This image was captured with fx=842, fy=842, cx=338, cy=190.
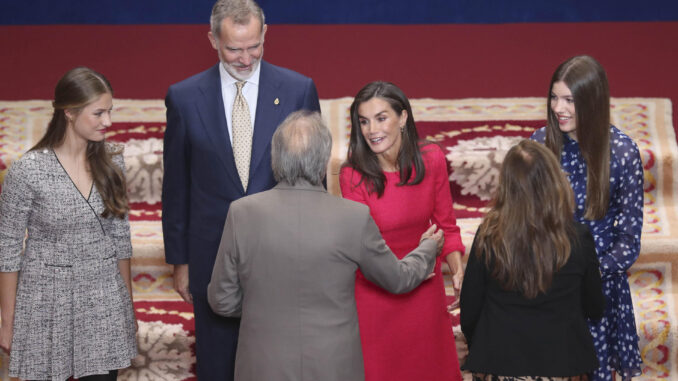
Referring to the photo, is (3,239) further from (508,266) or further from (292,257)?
(508,266)

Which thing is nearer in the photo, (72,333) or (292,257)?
(292,257)

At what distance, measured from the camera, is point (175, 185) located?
2949 mm

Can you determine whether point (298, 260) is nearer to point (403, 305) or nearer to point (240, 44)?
point (403, 305)

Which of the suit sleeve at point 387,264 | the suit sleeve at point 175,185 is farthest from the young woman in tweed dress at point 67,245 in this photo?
the suit sleeve at point 387,264

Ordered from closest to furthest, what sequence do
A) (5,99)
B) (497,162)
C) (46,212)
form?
(46,212) < (497,162) < (5,99)

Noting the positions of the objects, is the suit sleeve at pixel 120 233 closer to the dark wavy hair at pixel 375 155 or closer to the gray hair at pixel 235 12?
the gray hair at pixel 235 12

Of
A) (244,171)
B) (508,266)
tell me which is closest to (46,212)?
(244,171)

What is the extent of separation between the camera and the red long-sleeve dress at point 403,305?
9.71ft

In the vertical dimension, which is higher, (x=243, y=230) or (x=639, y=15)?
(x=639, y=15)

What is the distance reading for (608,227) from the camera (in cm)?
288

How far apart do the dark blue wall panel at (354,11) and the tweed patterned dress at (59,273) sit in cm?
317

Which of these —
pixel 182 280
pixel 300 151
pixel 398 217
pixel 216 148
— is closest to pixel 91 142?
pixel 216 148

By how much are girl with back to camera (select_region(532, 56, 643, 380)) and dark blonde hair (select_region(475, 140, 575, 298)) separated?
1.49 feet

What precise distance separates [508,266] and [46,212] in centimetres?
155
